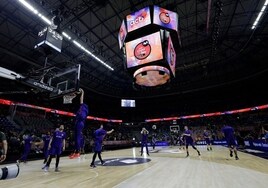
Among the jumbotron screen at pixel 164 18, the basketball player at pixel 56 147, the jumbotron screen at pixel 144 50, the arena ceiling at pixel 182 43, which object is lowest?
the basketball player at pixel 56 147

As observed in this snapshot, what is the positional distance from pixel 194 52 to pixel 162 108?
624 inches

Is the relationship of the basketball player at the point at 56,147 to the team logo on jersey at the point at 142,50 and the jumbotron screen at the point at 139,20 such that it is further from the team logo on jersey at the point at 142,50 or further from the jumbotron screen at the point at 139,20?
the jumbotron screen at the point at 139,20

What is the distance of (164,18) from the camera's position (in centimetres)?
1129

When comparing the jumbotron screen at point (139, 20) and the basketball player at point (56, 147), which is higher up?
the jumbotron screen at point (139, 20)

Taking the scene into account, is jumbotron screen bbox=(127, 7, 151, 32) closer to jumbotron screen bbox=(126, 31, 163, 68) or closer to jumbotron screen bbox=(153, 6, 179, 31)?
jumbotron screen bbox=(153, 6, 179, 31)

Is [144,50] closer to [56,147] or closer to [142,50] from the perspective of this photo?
[142,50]

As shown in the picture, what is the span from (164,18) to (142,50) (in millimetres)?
2640

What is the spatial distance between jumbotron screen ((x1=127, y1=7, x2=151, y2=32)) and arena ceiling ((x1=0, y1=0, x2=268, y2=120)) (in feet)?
8.74

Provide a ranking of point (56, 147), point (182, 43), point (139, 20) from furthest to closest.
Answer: point (182, 43), point (139, 20), point (56, 147)

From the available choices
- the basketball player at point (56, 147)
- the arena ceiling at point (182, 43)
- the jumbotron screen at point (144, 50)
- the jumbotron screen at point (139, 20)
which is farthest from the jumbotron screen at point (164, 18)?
the basketball player at point (56, 147)

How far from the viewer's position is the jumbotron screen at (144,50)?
10.6 metres

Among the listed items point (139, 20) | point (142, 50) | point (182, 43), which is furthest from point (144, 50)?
point (182, 43)

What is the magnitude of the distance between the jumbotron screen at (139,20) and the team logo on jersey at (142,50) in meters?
1.22

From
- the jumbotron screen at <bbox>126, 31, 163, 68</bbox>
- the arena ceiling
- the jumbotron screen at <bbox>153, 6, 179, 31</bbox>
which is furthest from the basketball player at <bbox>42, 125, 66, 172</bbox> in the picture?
the jumbotron screen at <bbox>153, 6, 179, 31</bbox>
